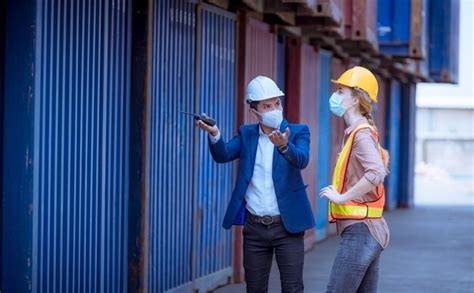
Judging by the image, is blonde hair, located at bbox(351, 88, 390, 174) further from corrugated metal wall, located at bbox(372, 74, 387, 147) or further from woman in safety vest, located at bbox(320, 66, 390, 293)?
corrugated metal wall, located at bbox(372, 74, 387, 147)

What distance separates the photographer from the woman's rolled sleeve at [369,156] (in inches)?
→ 228

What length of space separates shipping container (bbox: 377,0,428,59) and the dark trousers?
33.3 feet

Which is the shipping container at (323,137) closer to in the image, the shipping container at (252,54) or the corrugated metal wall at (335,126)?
the corrugated metal wall at (335,126)

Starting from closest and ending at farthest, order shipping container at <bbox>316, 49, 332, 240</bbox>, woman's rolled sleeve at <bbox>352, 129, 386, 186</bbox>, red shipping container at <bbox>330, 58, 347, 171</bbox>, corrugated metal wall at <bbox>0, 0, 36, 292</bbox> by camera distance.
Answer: woman's rolled sleeve at <bbox>352, 129, 386, 186</bbox>, corrugated metal wall at <bbox>0, 0, 36, 292</bbox>, shipping container at <bbox>316, 49, 332, 240</bbox>, red shipping container at <bbox>330, 58, 347, 171</bbox>

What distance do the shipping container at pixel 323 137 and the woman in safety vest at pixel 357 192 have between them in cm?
901

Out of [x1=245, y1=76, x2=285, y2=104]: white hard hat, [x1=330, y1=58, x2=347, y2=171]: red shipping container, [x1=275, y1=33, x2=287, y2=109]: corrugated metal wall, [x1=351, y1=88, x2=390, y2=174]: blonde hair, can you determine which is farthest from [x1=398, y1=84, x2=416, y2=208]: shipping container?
[x1=351, y1=88, x2=390, y2=174]: blonde hair

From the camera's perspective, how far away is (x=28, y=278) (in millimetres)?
6449

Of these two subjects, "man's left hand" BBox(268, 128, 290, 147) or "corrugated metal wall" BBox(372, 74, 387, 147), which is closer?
"man's left hand" BBox(268, 128, 290, 147)

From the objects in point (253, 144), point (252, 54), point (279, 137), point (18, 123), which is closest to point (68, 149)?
point (18, 123)

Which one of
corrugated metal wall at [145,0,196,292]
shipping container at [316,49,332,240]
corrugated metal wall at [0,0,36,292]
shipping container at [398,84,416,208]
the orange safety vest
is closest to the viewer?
the orange safety vest

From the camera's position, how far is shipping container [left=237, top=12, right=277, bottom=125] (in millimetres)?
10648

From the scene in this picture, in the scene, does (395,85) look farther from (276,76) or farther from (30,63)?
(30,63)

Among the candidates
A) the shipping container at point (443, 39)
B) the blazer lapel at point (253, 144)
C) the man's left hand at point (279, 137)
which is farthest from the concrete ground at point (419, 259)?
the man's left hand at point (279, 137)

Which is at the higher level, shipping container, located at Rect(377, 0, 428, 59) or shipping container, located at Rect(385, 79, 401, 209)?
shipping container, located at Rect(377, 0, 428, 59)
